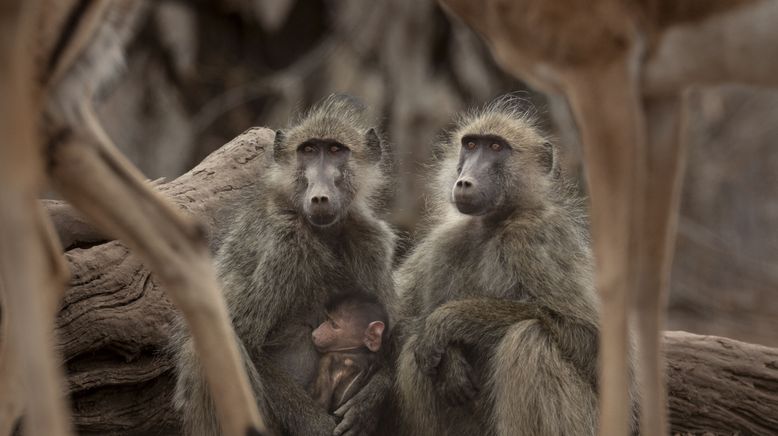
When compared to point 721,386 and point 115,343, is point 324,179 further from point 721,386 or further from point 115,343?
point 721,386

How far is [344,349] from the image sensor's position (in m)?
4.82

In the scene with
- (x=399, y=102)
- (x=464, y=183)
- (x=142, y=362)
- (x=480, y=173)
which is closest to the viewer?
(x=464, y=183)

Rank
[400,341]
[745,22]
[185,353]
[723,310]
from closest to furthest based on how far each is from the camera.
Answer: [745,22]
[185,353]
[400,341]
[723,310]

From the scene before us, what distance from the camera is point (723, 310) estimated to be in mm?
10031

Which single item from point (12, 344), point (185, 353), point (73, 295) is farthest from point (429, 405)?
point (12, 344)

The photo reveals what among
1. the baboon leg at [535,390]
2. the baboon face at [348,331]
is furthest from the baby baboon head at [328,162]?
the baboon leg at [535,390]

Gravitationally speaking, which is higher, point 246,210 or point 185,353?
point 246,210

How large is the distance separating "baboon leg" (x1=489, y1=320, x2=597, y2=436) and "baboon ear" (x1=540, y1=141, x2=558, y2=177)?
3.00 ft

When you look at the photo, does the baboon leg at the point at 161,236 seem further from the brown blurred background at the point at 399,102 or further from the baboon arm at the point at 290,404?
the brown blurred background at the point at 399,102

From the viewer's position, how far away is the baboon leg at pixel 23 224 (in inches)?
103

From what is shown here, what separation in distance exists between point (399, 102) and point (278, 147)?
4946mm

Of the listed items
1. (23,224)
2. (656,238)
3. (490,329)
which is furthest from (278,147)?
(23,224)

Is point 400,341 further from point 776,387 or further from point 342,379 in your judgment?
point 776,387

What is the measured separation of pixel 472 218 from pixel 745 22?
1.99 meters
